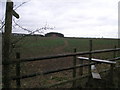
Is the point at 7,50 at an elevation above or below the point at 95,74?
above

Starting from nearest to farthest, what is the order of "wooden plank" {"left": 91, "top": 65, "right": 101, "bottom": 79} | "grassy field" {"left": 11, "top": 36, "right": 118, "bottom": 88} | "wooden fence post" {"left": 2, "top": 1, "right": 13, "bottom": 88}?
"wooden fence post" {"left": 2, "top": 1, "right": 13, "bottom": 88} < "wooden plank" {"left": 91, "top": 65, "right": 101, "bottom": 79} < "grassy field" {"left": 11, "top": 36, "right": 118, "bottom": 88}

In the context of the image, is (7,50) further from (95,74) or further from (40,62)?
(40,62)

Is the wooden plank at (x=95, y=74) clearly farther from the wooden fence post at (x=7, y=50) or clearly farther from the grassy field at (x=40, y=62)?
the wooden fence post at (x=7, y=50)

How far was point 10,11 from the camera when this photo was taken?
3.85 meters

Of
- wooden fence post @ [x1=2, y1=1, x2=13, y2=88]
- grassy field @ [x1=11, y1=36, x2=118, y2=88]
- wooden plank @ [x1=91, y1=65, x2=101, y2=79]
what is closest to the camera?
wooden fence post @ [x1=2, y1=1, x2=13, y2=88]

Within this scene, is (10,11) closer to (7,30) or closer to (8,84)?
(7,30)

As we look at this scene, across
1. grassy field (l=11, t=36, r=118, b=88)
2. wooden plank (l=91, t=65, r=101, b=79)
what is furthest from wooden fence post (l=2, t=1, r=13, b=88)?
wooden plank (l=91, t=65, r=101, b=79)

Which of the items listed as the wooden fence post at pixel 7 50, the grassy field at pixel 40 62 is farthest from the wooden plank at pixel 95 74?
the wooden fence post at pixel 7 50

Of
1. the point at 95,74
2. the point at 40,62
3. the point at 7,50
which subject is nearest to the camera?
the point at 7,50

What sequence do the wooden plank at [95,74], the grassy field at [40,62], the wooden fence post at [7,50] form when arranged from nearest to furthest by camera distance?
the wooden fence post at [7,50]
the wooden plank at [95,74]
the grassy field at [40,62]

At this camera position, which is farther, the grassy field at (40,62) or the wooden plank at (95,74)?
the grassy field at (40,62)

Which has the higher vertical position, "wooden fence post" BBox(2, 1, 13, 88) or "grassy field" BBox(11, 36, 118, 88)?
"wooden fence post" BBox(2, 1, 13, 88)

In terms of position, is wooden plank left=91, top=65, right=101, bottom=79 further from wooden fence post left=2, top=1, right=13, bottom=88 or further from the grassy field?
wooden fence post left=2, top=1, right=13, bottom=88

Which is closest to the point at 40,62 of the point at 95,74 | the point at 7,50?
the point at 95,74
